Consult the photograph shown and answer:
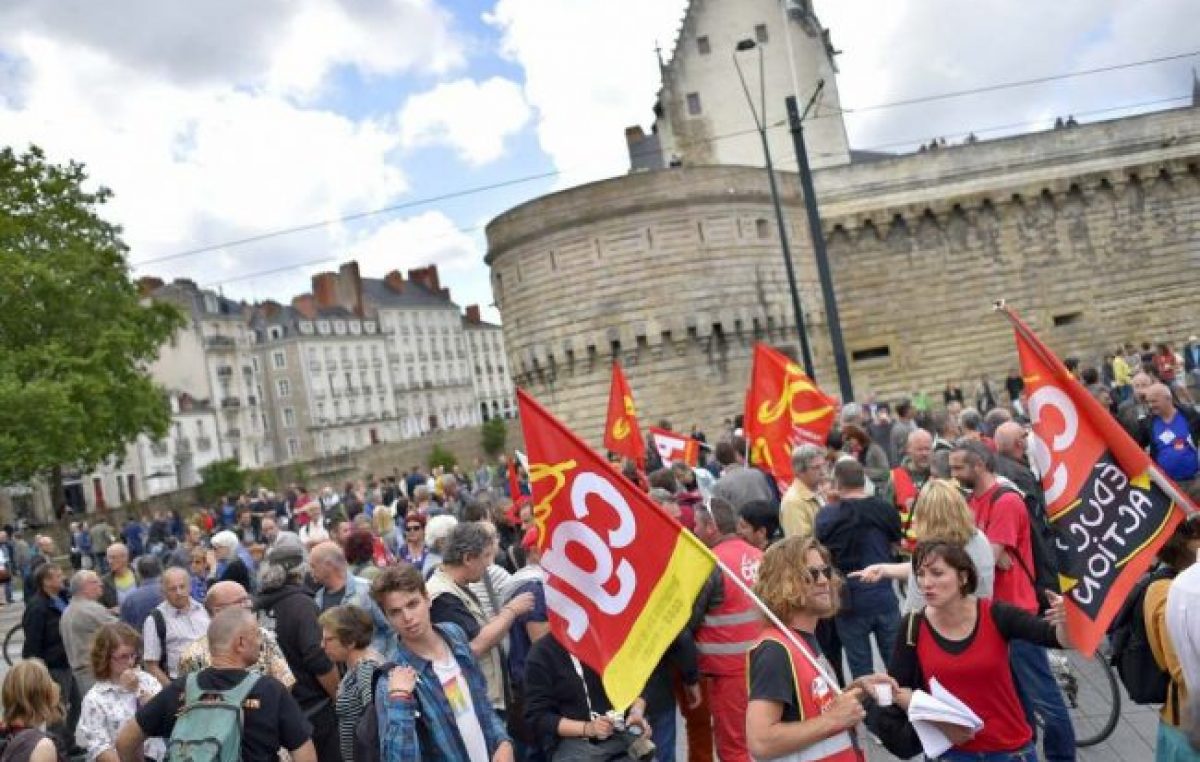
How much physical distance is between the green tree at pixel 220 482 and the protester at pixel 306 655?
36681 mm

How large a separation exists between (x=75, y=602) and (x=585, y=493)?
5.22 m

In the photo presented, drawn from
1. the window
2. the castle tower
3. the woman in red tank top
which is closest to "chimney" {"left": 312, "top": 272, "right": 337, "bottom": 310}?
the castle tower

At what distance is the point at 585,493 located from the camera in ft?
15.4

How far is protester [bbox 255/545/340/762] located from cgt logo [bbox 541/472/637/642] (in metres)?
1.74

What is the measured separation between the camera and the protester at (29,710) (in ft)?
15.5

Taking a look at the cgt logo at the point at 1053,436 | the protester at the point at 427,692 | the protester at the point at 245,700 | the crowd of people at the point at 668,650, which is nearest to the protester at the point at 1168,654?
the crowd of people at the point at 668,650

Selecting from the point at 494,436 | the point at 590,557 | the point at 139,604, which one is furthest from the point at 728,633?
the point at 494,436

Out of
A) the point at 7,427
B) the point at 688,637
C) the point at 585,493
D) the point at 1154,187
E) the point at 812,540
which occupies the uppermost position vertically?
the point at 1154,187

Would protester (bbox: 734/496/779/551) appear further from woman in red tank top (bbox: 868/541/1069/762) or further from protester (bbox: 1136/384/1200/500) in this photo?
protester (bbox: 1136/384/1200/500)

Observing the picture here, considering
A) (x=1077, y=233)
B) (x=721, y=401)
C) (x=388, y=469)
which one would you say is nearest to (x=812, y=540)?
(x=721, y=401)

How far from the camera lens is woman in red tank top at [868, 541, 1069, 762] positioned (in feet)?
13.9

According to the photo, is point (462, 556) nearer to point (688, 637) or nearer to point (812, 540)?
point (688, 637)

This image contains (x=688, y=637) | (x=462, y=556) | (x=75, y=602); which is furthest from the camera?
(x=75, y=602)

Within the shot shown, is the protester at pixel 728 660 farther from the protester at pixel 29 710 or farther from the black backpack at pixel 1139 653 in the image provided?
the protester at pixel 29 710
